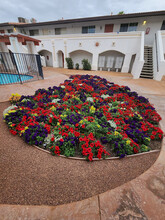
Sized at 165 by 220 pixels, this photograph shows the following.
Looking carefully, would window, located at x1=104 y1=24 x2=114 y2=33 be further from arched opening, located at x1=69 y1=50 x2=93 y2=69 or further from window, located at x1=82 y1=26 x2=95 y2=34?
arched opening, located at x1=69 y1=50 x2=93 y2=69

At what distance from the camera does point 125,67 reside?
39.9 ft

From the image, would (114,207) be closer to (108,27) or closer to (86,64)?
(86,64)

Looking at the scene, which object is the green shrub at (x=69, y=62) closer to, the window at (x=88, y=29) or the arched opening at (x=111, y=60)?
the arched opening at (x=111, y=60)

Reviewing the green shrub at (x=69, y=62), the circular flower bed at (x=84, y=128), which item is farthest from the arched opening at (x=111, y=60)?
the circular flower bed at (x=84, y=128)

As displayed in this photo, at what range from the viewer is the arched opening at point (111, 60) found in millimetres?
12545

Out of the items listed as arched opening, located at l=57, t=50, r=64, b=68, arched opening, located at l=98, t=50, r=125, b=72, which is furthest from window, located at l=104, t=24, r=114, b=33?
arched opening, located at l=57, t=50, r=64, b=68

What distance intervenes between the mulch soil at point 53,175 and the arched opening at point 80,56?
48.0 feet

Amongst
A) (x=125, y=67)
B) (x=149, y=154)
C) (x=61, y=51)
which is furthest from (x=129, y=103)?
(x=61, y=51)

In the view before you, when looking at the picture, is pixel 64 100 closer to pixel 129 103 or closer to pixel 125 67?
pixel 129 103

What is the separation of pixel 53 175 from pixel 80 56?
1562 centimetres

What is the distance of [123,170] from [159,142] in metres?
1.52

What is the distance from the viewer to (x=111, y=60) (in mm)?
12789

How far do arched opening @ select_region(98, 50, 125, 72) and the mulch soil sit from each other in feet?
42.0

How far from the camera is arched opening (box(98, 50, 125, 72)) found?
494 inches
